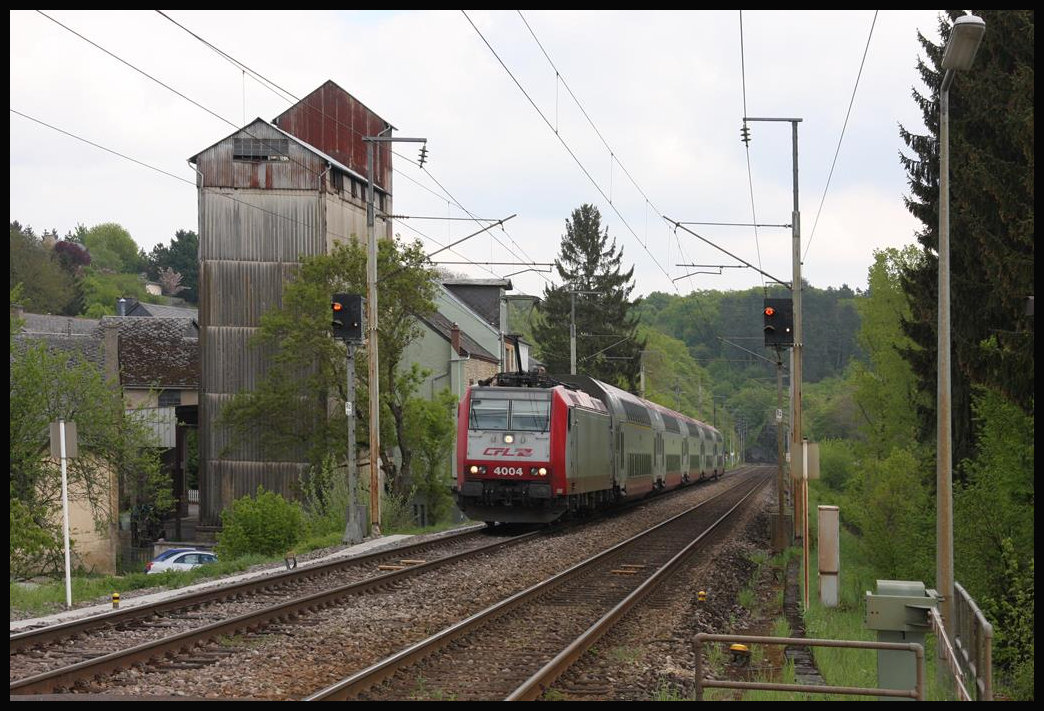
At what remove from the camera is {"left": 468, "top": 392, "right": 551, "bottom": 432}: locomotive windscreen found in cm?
2655

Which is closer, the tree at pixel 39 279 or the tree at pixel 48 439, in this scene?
the tree at pixel 48 439

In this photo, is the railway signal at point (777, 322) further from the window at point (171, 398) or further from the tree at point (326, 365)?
the window at point (171, 398)

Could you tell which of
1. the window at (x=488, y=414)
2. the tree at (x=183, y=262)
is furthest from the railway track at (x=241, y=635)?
the tree at (x=183, y=262)

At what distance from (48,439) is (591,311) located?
53.9 m

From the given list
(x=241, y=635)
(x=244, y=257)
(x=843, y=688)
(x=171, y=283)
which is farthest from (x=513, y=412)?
(x=171, y=283)

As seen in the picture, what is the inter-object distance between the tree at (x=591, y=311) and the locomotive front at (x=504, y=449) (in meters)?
50.4

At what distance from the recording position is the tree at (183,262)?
5177 inches

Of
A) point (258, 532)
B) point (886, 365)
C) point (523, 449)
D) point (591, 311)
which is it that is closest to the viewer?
point (523, 449)

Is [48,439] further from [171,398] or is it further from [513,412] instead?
[171,398]

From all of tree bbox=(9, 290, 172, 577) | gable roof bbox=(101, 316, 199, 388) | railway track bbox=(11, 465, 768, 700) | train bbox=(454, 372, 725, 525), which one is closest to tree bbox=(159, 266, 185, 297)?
gable roof bbox=(101, 316, 199, 388)

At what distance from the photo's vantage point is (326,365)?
40906 millimetres

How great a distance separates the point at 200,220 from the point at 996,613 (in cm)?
3224

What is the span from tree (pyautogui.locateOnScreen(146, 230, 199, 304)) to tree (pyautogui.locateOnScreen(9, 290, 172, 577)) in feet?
314

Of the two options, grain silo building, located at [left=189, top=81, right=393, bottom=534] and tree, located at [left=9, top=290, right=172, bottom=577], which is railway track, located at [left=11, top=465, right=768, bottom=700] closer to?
tree, located at [left=9, top=290, right=172, bottom=577]
